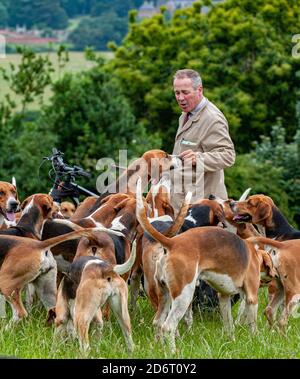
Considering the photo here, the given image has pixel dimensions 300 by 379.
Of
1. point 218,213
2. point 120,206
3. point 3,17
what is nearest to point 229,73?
point 218,213

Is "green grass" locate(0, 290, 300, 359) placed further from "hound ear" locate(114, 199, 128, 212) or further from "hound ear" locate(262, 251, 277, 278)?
"hound ear" locate(114, 199, 128, 212)

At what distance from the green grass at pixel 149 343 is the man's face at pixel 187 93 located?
236 centimetres

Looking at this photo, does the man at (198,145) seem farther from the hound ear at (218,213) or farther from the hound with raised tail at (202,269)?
the hound with raised tail at (202,269)

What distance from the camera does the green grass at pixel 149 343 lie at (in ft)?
27.1

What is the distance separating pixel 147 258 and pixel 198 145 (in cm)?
195

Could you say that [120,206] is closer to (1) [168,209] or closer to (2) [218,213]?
(1) [168,209]

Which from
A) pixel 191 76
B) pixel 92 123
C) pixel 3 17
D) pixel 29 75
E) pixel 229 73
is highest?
pixel 191 76

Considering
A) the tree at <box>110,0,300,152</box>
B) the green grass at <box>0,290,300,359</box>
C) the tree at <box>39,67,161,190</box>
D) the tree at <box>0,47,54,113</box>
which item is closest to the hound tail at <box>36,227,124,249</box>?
the green grass at <box>0,290,300,359</box>

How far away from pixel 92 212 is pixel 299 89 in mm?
21546

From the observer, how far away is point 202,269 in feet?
29.5

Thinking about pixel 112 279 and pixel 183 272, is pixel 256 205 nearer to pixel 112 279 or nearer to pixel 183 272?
pixel 183 272

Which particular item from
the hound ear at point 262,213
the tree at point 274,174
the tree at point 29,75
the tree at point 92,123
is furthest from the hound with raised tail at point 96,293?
the tree at point 29,75

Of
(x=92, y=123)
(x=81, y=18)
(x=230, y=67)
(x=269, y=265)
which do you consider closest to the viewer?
(x=269, y=265)
